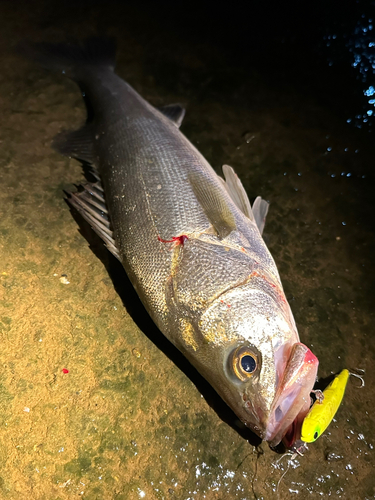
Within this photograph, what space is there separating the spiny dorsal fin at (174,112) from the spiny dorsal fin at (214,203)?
910mm

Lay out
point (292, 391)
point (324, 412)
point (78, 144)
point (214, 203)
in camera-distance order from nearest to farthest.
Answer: point (292, 391) < point (324, 412) < point (214, 203) < point (78, 144)

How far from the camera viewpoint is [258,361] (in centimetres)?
187

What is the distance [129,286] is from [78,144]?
131cm

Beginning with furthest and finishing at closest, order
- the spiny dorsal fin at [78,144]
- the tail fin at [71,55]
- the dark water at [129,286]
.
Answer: the tail fin at [71,55] < the spiny dorsal fin at [78,144] < the dark water at [129,286]

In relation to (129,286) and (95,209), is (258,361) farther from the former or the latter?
(95,209)

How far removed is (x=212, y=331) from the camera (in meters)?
1.96

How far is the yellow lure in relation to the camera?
78.7 inches

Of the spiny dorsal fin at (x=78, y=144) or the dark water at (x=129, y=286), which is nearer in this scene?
the dark water at (x=129, y=286)

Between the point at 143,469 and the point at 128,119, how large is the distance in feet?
8.20

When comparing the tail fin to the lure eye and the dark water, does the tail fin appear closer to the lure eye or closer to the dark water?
the dark water

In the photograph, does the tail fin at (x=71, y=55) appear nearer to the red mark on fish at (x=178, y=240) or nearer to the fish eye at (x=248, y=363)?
the red mark on fish at (x=178, y=240)

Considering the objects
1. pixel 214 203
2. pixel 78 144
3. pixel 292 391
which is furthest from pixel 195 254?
pixel 78 144

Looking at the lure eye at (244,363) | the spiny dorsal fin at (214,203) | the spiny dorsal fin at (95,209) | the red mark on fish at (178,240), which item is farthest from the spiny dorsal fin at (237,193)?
the lure eye at (244,363)

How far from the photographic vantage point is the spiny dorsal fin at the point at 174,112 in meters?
3.27
